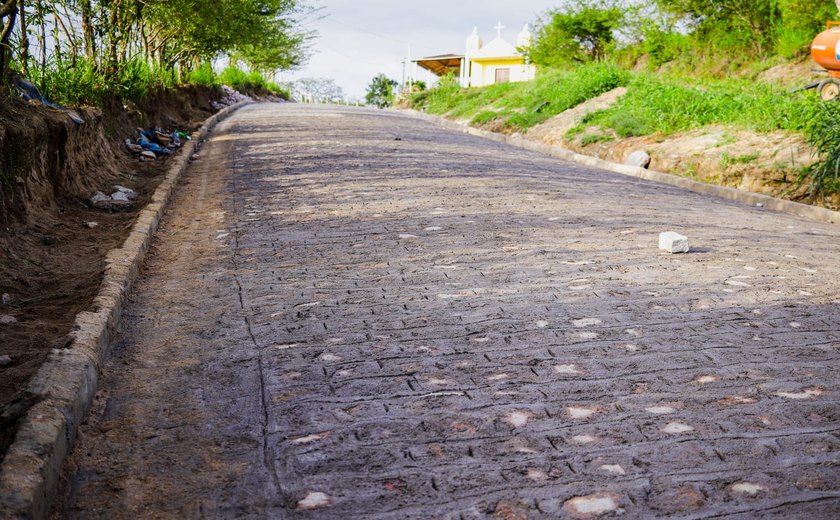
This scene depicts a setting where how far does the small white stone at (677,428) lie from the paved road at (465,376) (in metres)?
0.01

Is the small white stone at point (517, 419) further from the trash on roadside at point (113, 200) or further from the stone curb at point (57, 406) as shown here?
the trash on roadside at point (113, 200)

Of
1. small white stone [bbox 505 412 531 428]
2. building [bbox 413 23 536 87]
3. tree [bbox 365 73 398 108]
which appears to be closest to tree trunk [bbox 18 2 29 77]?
small white stone [bbox 505 412 531 428]

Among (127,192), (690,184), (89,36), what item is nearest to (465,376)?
(127,192)

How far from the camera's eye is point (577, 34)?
2738cm

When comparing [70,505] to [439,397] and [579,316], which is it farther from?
[579,316]

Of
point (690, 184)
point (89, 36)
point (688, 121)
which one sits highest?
point (89, 36)

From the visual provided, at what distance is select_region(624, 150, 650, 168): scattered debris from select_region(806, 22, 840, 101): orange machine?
13.8 feet

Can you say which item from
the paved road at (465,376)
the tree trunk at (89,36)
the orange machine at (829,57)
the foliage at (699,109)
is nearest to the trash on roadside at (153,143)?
the tree trunk at (89,36)

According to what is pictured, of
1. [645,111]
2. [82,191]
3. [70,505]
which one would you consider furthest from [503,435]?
[645,111]

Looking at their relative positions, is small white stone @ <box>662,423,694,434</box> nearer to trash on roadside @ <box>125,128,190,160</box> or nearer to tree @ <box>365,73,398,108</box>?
trash on roadside @ <box>125,128,190,160</box>

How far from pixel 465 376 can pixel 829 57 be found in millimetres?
14498

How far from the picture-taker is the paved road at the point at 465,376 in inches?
99.0

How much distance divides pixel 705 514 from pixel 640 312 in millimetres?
2145

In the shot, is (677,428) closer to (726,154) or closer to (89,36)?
(726,154)
